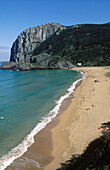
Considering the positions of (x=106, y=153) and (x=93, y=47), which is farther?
(x=93, y=47)

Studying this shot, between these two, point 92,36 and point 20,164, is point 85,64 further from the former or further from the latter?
point 20,164

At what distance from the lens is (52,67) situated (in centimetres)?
9200

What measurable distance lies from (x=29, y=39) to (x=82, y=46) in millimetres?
75954

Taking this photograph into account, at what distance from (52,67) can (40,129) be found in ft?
263

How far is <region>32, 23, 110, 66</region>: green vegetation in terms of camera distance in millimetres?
88250

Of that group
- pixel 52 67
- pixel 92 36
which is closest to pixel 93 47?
pixel 92 36

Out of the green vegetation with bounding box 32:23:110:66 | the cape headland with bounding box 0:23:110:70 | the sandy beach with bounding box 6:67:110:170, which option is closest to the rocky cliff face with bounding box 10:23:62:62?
the cape headland with bounding box 0:23:110:70

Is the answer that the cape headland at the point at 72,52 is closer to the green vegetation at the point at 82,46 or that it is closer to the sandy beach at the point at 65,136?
the green vegetation at the point at 82,46

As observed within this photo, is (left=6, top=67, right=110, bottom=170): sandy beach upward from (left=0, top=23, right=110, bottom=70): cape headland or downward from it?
downward

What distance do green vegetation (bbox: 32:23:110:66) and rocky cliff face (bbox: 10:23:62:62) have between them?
3457 centimetres

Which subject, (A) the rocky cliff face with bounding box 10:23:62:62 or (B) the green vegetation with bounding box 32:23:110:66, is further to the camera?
(A) the rocky cliff face with bounding box 10:23:62:62

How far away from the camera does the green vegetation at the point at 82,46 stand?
88250mm

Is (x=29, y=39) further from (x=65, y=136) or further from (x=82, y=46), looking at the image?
(x=65, y=136)

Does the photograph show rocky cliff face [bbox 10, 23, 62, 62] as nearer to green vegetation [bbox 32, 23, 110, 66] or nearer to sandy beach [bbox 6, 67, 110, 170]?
green vegetation [bbox 32, 23, 110, 66]
